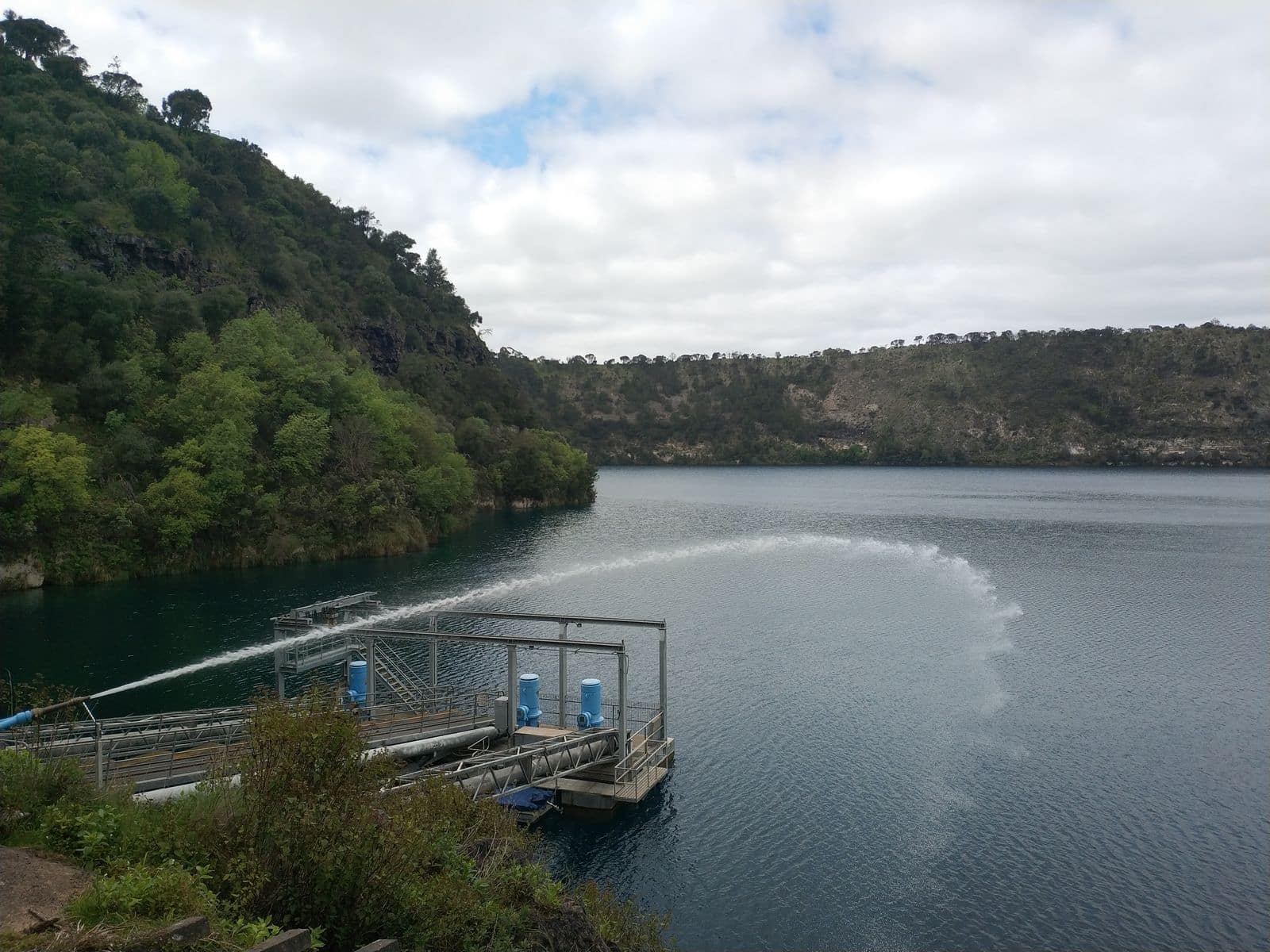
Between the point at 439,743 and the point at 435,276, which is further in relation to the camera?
the point at 435,276

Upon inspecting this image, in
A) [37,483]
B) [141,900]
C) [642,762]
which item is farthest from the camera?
[37,483]

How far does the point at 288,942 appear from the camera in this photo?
10102 mm

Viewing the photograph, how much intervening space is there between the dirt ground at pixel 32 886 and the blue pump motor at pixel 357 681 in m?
21.7

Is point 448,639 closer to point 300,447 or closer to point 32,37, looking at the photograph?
point 300,447

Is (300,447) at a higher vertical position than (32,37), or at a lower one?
lower

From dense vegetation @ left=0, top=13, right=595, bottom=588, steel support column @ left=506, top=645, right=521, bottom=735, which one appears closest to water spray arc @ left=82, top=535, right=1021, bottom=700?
steel support column @ left=506, top=645, right=521, bottom=735

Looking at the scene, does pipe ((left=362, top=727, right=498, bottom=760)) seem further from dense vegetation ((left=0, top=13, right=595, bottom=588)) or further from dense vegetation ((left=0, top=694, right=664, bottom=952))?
dense vegetation ((left=0, top=13, right=595, bottom=588))

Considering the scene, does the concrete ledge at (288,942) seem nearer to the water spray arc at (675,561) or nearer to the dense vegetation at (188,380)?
the water spray arc at (675,561)

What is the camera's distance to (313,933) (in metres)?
11.2

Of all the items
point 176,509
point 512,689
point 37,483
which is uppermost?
point 37,483

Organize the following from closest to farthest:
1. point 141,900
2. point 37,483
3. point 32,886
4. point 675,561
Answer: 1. point 141,900
2. point 32,886
3. point 37,483
4. point 675,561

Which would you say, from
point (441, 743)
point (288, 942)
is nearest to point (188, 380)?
point (441, 743)

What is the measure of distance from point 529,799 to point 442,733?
11.9 feet

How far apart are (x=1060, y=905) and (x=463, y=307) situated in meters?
158
